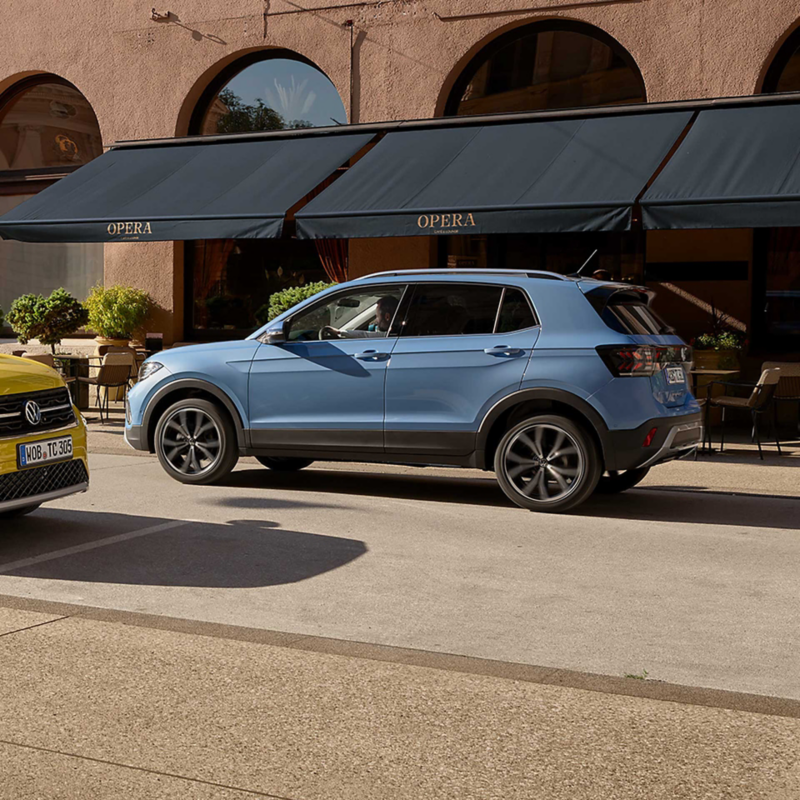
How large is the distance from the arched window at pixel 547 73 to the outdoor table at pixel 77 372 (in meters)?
6.39

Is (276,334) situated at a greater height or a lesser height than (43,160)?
lesser

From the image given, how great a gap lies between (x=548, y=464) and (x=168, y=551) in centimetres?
308

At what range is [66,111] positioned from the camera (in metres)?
20.0

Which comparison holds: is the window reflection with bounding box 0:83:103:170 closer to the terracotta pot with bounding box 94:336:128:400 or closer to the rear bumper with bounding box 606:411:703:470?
the terracotta pot with bounding box 94:336:128:400

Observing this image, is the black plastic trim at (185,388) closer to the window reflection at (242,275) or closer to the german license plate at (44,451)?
the german license plate at (44,451)

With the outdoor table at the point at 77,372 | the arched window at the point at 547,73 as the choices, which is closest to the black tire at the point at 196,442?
the outdoor table at the point at 77,372

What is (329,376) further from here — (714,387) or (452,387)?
(714,387)

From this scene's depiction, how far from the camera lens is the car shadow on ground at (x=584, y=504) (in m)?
8.88

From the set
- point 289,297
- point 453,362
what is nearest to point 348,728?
point 453,362

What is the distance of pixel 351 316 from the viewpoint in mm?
9719

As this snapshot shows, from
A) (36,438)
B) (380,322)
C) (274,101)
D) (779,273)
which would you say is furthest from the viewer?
(274,101)

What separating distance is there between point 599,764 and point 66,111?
731 inches

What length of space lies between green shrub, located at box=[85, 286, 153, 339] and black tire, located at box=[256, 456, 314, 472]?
7935mm

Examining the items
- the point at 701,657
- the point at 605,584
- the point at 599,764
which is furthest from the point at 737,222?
the point at 599,764
